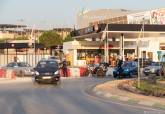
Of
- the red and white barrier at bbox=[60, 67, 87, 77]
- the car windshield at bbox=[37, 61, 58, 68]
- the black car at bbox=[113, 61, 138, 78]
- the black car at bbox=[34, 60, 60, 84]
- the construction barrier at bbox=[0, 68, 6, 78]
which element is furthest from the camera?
the red and white barrier at bbox=[60, 67, 87, 77]

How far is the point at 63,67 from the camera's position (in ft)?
153

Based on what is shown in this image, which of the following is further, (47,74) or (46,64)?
(46,64)

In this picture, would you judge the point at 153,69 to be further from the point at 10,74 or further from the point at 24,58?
the point at 24,58

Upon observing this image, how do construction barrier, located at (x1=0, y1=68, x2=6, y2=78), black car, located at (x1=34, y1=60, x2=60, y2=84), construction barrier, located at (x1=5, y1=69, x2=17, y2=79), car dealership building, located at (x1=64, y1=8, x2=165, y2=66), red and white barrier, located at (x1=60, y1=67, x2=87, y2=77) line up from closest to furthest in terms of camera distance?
black car, located at (x1=34, y1=60, x2=60, y2=84) < construction barrier, located at (x1=5, y1=69, x2=17, y2=79) < construction barrier, located at (x1=0, y1=68, x2=6, y2=78) < red and white barrier, located at (x1=60, y1=67, x2=87, y2=77) < car dealership building, located at (x1=64, y1=8, x2=165, y2=66)

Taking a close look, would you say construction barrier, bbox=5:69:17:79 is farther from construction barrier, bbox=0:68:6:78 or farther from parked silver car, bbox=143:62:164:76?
parked silver car, bbox=143:62:164:76

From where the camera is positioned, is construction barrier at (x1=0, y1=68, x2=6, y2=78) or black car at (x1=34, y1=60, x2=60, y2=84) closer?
black car at (x1=34, y1=60, x2=60, y2=84)

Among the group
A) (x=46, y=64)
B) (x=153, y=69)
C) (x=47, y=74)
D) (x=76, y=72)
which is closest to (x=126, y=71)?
(x=153, y=69)

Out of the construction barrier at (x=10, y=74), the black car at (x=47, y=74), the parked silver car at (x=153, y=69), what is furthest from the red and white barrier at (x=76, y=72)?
the black car at (x=47, y=74)

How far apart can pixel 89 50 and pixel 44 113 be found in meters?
61.9

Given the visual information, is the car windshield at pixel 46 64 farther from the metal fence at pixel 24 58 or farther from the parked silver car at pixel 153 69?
the metal fence at pixel 24 58

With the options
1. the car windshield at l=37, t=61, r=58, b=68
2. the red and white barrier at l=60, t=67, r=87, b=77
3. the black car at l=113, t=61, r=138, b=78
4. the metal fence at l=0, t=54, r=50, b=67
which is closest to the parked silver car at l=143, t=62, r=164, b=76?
the black car at l=113, t=61, r=138, b=78

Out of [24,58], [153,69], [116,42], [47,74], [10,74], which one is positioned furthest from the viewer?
[116,42]

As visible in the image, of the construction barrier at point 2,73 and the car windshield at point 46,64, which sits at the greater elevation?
the car windshield at point 46,64

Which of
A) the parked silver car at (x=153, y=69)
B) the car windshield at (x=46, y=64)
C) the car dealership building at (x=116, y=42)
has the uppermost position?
the car dealership building at (x=116, y=42)
